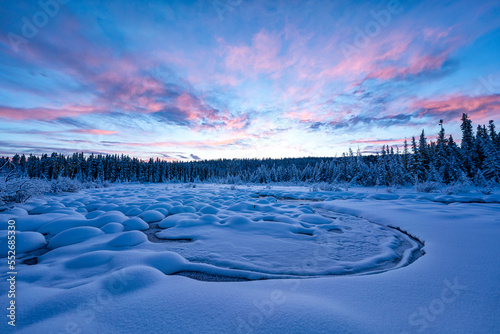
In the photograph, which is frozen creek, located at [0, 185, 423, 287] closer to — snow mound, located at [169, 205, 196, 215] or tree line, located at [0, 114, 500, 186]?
snow mound, located at [169, 205, 196, 215]

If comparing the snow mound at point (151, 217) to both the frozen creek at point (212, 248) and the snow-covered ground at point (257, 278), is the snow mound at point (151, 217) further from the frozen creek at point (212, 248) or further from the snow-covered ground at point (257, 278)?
the snow-covered ground at point (257, 278)

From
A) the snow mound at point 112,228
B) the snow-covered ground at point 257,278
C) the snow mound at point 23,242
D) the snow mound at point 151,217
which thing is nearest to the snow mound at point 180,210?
the snow mound at point 151,217

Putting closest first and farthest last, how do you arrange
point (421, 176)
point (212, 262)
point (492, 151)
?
point (212, 262)
point (492, 151)
point (421, 176)

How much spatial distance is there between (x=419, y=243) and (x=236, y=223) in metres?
3.99

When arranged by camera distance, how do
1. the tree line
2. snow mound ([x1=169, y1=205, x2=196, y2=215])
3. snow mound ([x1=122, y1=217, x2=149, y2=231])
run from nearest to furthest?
snow mound ([x1=122, y1=217, x2=149, y2=231])
snow mound ([x1=169, y1=205, x2=196, y2=215])
the tree line

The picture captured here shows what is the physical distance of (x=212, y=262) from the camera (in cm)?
298

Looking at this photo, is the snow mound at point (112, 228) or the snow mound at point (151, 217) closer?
the snow mound at point (112, 228)

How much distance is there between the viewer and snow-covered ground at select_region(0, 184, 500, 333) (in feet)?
4.73

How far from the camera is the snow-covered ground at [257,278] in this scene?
1.44 metres

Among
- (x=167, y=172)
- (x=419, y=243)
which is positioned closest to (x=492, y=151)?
(x=419, y=243)

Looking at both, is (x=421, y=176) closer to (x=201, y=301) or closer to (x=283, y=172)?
(x=283, y=172)

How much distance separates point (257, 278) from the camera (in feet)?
8.29

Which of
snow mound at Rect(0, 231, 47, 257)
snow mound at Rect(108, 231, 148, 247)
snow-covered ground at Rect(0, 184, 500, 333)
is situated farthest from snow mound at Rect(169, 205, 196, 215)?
snow mound at Rect(0, 231, 47, 257)

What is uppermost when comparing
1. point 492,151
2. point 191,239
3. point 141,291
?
point 492,151
